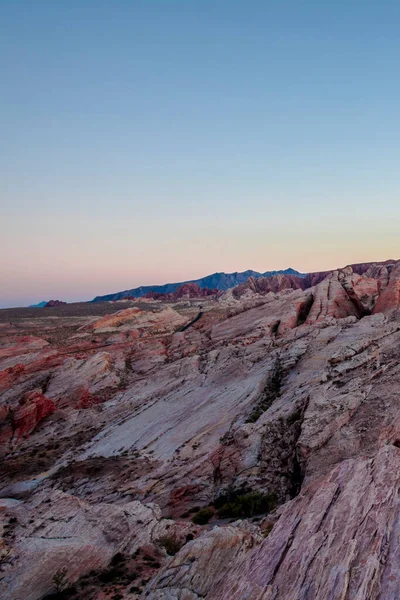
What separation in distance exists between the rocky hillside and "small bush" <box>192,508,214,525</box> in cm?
5

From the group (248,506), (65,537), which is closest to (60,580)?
(65,537)

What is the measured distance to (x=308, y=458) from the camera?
18.6 meters

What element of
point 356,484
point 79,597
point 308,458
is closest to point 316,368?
point 308,458

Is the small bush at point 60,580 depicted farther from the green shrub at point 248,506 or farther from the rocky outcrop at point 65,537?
the green shrub at point 248,506

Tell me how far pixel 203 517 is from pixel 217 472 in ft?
12.9

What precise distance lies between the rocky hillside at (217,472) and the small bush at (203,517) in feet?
0.17

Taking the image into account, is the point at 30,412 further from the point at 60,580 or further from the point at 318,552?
the point at 318,552

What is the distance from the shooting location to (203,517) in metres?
→ 19.9

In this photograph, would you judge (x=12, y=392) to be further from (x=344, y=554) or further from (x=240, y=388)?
(x=344, y=554)

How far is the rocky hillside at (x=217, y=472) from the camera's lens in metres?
12.0

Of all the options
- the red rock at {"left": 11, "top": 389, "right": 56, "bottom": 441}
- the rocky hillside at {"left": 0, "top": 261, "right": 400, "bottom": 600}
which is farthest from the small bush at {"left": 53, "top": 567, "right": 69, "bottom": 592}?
the red rock at {"left": 11, "top": 389, "right": 56, "bottom": 441}

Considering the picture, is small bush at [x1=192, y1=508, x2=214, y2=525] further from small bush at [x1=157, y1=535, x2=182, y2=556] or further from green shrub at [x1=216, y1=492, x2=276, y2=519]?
small bush at [x1=157, y1=535, x2=182, y2=556]

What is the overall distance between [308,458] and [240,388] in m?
14.5

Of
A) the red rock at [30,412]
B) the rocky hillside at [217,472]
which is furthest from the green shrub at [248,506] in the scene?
the red rock at [30,412]
